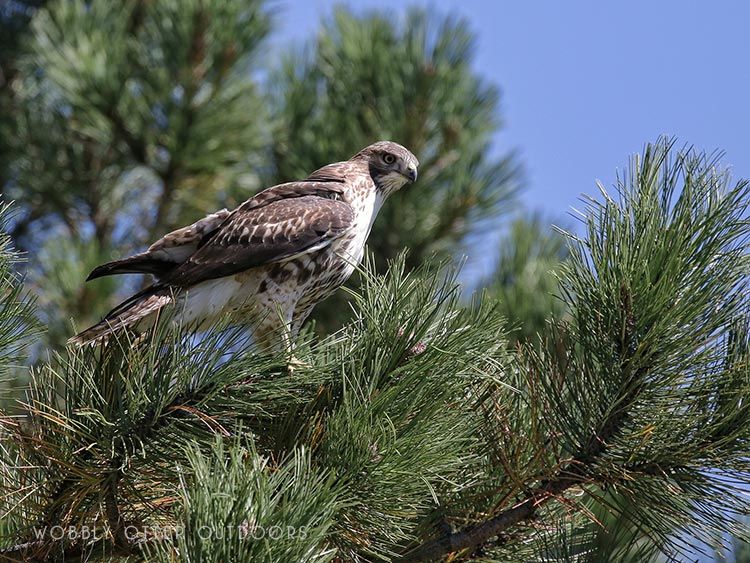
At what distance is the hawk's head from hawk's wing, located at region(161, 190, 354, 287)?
538mm

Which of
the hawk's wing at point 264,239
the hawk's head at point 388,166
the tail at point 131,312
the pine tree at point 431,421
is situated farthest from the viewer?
the hawk's head at point 388,166

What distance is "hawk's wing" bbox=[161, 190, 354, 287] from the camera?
11.3 ft

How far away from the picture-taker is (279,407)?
8.19 ft

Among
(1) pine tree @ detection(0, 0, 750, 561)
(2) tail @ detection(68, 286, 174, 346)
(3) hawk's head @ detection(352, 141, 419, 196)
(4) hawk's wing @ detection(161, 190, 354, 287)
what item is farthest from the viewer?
(3) hawk's head @ detection(352, 141, 419, 196)

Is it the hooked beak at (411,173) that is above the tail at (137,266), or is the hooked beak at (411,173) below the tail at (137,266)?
above

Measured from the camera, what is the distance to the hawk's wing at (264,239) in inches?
136

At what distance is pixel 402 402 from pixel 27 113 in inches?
192

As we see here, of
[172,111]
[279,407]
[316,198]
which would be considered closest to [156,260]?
[316,198]

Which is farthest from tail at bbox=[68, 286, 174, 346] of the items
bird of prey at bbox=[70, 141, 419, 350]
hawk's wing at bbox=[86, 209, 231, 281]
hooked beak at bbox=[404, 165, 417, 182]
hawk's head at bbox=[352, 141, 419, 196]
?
hooked beak at bbox=[404, 165, 417, 182]

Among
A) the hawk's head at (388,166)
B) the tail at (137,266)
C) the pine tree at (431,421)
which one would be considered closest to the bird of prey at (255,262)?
the tail at (137,266)

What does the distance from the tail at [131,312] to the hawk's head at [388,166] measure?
1090 mm

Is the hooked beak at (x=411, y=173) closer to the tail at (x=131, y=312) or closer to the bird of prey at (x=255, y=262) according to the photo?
the bird of prey at (x=255, y=262)

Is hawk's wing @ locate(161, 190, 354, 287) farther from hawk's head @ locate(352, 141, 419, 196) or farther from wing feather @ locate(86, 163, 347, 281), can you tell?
hawk's head @ locate(352, 141, 419, 196)

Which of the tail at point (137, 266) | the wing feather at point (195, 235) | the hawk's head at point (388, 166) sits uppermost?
the hawk's head at point (388, 166)
